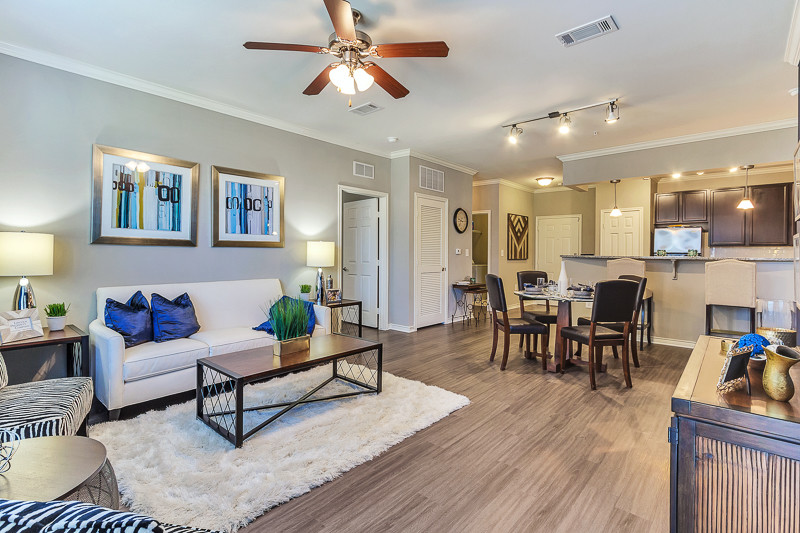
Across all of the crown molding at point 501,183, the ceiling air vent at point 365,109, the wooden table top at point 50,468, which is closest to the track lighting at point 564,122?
the ceiling air vent at point 365,109

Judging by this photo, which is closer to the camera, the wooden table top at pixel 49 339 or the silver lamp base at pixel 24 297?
the wooden table top at pixel 49 339

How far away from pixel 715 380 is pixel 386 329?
4.97m

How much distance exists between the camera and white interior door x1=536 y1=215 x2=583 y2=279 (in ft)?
28.3

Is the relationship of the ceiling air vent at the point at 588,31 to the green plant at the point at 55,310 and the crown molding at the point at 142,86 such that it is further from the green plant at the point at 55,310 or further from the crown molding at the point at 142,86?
the green plant at the point at 55,310

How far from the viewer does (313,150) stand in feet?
16.3

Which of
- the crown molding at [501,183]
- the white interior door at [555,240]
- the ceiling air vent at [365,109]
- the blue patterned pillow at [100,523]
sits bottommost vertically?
the blue patterned pillow at [100,523]

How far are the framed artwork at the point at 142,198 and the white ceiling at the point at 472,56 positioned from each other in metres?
0.74

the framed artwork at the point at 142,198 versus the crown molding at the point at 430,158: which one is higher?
the crown molding at the point at 430,158

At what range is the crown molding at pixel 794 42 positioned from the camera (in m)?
2.44

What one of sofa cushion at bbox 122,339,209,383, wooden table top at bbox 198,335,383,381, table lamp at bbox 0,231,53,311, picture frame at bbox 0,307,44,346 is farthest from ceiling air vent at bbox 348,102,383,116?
picture frame at bbox 0,307,44,346

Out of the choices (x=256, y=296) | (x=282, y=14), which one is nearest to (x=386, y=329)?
(x=256, y=296)

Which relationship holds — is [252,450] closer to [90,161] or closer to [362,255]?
[90,161]

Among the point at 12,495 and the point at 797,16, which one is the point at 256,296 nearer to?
the point at 12,495

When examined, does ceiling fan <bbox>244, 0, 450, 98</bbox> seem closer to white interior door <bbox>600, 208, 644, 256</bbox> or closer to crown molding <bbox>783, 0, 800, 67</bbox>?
crown molding <bbox>783, 0, 800, 67</bbox>
